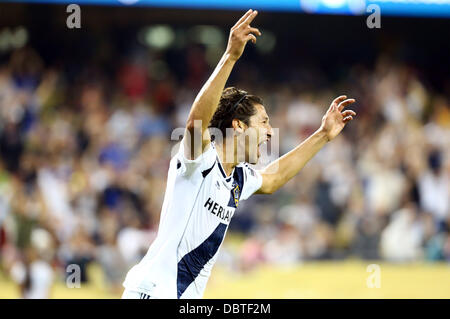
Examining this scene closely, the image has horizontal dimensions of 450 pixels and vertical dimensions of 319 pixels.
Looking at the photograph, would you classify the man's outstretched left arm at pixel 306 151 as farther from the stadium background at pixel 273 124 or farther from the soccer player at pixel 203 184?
the stadium background at pixel 273 124

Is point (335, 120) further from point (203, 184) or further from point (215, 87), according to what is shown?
point (215, 87)

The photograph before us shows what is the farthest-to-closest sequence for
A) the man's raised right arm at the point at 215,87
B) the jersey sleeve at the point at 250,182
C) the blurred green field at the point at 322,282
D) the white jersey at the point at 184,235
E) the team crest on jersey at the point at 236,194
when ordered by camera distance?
the blurred green field at the point at 322,282, the jersey sleeve at the point at 250,182, the team crest on jersey at the point at 236,194, the white jersey at the point at 184,235, the man's raised right arm at the point at 215,87

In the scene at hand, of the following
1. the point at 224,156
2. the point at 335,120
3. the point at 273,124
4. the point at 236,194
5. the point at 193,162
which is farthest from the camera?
the point at 273,124

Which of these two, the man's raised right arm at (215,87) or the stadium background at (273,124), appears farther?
the stadium background at (273,124)

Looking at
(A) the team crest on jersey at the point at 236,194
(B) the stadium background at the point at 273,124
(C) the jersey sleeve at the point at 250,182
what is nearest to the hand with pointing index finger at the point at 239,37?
(A) the team crest on jersey at the point at 236,194

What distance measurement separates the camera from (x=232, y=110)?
15.2ft

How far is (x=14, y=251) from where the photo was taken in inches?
387

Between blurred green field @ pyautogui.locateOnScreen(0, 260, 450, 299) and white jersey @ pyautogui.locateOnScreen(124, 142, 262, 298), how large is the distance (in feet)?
17.8

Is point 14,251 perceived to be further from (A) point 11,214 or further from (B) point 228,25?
(B) point 228,25

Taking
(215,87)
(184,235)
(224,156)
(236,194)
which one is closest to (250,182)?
(236,194)

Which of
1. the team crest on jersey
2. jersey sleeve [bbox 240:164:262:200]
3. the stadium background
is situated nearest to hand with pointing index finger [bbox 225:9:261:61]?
the team crest on jersey

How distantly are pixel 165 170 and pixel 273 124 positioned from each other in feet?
8.51

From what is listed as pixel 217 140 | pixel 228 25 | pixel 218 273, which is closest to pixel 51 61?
pixel 228 25

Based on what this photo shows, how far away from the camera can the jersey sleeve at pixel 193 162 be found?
162 inches
